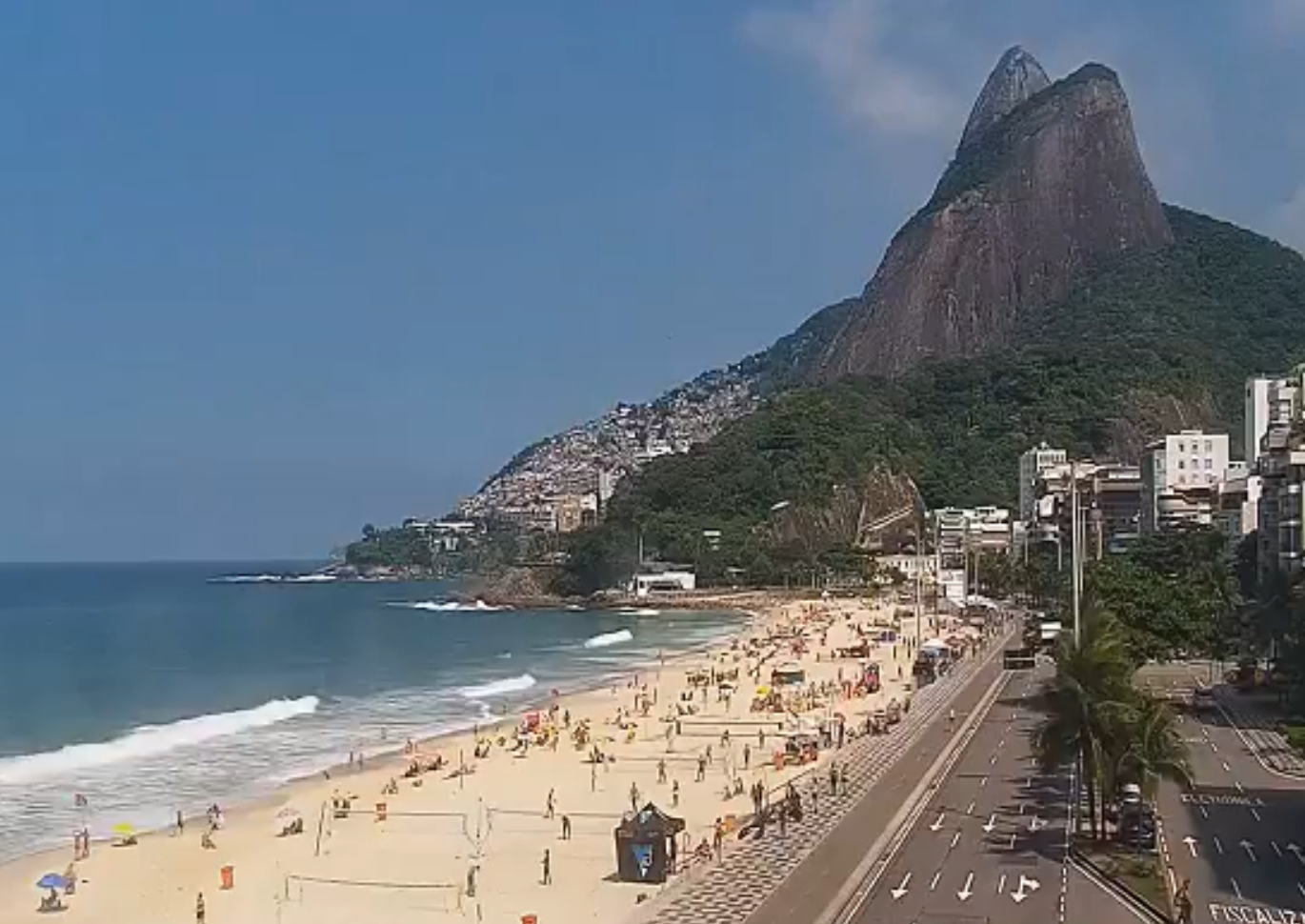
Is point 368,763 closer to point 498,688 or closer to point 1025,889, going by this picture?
point 498,688

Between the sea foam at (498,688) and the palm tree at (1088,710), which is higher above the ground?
the palm tree at (1088,710)

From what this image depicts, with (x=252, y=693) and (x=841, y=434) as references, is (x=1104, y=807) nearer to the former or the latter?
(x=252, y=693)

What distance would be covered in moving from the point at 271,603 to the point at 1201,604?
11796 cm

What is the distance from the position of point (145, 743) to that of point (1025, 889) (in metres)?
34.5

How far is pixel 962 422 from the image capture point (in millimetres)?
171875

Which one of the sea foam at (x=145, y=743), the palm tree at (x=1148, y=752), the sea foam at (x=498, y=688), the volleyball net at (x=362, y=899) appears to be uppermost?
the palm tree at (x=1148, y=752)

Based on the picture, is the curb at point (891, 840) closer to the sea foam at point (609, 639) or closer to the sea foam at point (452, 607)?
the sea foam at point (609, 639)

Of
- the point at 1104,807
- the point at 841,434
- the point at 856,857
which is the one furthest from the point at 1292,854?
the point at 841,434

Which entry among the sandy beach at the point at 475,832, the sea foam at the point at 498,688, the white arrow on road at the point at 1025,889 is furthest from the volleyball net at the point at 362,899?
the sea foam at the point at 498,688

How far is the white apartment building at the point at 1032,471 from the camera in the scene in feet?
463

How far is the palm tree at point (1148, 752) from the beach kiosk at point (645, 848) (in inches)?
275

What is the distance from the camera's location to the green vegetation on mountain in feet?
478

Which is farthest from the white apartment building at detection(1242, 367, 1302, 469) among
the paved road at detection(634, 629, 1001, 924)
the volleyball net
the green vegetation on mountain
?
the volleyball net

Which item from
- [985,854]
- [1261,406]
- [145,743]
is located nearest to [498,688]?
[145,743]
